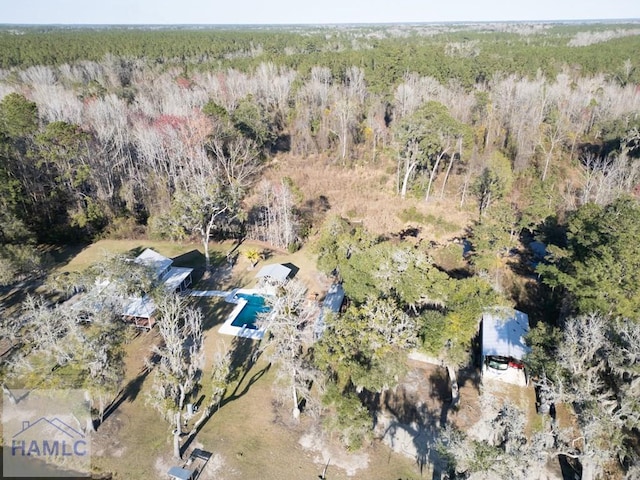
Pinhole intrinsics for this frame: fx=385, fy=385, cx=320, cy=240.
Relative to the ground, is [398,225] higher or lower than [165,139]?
lower

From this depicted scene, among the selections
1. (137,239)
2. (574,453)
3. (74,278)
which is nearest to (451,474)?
(574,453)

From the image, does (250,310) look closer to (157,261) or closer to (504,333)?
(157,261)

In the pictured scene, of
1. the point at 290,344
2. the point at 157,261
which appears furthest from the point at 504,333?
the point at 157,261

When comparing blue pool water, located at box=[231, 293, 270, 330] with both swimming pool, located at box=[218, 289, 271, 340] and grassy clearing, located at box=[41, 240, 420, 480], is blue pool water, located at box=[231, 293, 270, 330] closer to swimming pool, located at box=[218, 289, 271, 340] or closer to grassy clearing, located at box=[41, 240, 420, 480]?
swimming pool, located at box=[218, 289, 271, 340]

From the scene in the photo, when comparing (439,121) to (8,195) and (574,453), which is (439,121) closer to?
(574,453)

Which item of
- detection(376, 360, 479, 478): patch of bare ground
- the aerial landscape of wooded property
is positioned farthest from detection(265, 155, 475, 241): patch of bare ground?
detection(376, 360, 479, 478): patch of bare ground

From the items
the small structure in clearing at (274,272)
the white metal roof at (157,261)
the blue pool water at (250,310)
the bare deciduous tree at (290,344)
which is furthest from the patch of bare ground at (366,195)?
the bare deciduous tree at (290,344)

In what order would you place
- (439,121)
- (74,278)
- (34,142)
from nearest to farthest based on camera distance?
(74,278) → (34,142) → (439,121)
